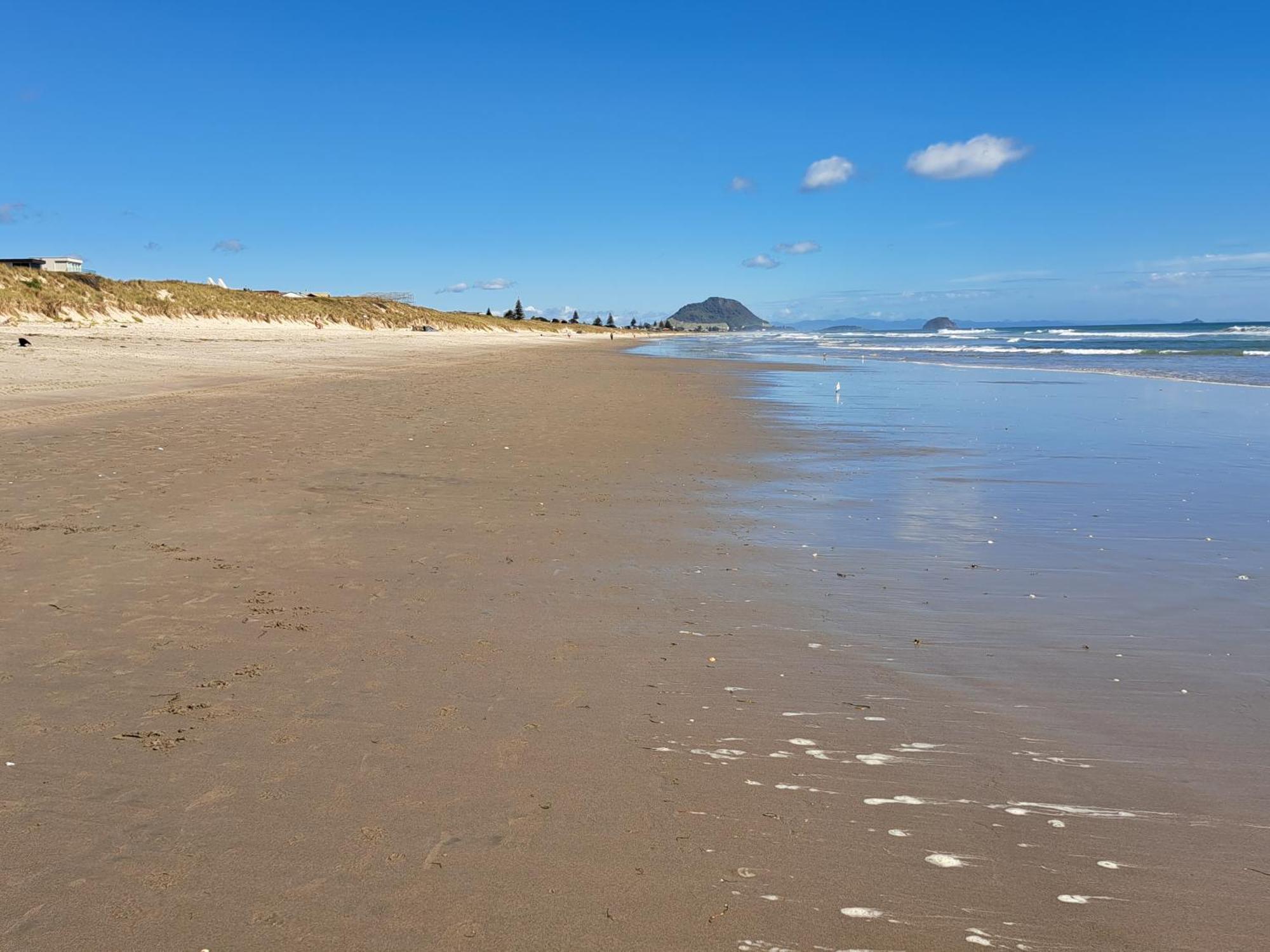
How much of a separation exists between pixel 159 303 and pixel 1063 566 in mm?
50501

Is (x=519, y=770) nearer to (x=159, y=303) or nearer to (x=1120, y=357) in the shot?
(x=1120, y=357)

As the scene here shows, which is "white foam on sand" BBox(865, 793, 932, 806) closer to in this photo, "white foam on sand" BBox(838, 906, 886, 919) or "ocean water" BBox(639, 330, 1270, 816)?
"white foam on sand" BBox(838, 906, 886, 919)

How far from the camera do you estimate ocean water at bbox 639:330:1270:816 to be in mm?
4207

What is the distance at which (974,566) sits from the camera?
674cm

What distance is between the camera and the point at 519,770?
11.6 ft

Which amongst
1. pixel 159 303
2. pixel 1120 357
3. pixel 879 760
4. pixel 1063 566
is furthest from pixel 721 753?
pixel 159 303

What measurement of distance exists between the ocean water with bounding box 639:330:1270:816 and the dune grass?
37.9 metres

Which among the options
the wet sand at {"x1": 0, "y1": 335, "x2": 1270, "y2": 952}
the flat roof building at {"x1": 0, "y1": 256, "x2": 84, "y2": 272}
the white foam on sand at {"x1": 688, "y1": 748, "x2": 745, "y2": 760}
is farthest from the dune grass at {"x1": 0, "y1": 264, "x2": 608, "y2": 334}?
the white foam on sand at {"x1": 688, "y1": 748, "x2": 745, "y2": 760}

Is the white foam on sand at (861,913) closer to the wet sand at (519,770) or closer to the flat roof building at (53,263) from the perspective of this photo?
the wet sand at (519,770)

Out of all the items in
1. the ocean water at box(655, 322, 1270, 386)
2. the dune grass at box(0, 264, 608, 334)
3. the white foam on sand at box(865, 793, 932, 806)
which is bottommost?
the white foam on sand at box(865, 793, 932, 806)

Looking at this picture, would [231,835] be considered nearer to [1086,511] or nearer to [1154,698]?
[1154,698]

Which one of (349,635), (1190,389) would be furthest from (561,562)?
(1190,389)

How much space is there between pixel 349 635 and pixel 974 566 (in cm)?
457

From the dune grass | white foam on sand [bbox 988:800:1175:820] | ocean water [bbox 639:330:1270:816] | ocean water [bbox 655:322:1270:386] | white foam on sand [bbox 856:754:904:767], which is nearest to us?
white foam on sand [bbox 988:800:1175:820]
